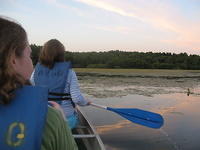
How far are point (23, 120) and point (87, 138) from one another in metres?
2.96

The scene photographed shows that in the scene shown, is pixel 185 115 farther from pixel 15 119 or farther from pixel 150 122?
pixel 15 119

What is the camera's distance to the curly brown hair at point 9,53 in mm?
959

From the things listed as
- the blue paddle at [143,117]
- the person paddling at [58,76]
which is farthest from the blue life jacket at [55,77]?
the blue paddle at [143,117]

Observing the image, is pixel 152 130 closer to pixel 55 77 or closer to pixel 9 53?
pixel 55 77

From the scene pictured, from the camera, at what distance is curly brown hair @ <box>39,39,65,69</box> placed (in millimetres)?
3014

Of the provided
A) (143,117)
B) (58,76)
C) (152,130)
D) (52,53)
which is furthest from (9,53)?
(152,130)

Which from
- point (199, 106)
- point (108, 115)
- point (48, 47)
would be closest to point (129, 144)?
point (108, 115)

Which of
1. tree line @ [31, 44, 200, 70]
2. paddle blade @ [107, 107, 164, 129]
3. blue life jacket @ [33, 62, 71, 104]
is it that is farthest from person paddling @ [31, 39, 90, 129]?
tree line @ [31, 44, 200, 70]

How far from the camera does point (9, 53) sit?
965 millimetres

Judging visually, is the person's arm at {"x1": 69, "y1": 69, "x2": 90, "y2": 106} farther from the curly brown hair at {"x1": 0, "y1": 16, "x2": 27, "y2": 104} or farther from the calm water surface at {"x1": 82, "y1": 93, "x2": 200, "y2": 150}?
the curly brown hair at {"x1": 0, "y1": 16, "x2": 27, "y2": 104}

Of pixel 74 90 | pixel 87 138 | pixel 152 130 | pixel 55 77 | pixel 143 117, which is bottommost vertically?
pixel 152 130

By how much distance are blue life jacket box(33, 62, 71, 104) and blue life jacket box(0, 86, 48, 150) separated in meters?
2.15

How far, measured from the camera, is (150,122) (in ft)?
13.0

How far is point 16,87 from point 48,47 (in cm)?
206
